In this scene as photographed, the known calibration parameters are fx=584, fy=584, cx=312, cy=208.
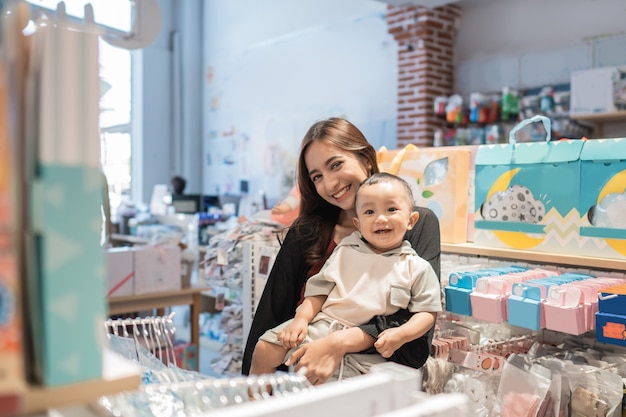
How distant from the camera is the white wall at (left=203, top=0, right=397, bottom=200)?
23.9 ft

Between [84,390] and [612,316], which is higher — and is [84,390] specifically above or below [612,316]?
above

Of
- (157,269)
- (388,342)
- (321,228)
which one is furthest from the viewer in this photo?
(157,269)

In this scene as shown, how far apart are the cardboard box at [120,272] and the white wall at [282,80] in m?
3.90

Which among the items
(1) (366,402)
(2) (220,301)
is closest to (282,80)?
(2) (220,301)

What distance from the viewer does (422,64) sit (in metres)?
6.48

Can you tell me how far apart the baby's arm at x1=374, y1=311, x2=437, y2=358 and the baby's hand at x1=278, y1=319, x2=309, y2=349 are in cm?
22

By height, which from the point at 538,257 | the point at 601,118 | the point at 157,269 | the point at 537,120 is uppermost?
the point at 601,118

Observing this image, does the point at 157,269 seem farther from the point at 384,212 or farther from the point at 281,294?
the point at 384,212

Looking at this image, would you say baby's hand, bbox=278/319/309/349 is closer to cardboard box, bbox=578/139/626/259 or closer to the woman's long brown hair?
the woman's long brown hair

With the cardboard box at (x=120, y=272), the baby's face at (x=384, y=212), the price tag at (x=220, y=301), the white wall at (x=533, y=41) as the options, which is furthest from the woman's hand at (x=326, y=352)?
the white wall at (x=533, y=41)

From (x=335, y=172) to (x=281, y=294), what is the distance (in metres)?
0.44

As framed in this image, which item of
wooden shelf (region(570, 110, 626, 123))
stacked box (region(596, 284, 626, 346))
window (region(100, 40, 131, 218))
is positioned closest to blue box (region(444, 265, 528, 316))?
stacked box (region(596, 284, 626, 346))

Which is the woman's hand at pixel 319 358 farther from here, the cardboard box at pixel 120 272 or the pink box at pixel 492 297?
the cardboard box at pixel 120 272

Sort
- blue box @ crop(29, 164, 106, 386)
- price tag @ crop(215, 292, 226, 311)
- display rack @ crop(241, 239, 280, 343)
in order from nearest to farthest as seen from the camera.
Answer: blue box @ crop(29, 164, 106, 386)
display rack @ crop(241, 239, 280, 343)
price tag @ crop(215, 292, 226, 311)
